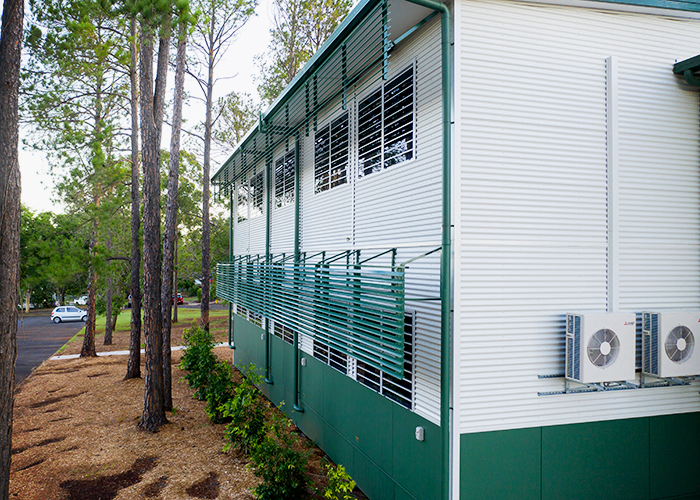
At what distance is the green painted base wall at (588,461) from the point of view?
4207mm

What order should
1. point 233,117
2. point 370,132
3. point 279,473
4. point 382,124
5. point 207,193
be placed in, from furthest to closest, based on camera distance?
point 233,117
point 207,193
point 370,132
point 382,124
point 279,473

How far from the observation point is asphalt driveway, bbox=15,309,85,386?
1501 centimetres

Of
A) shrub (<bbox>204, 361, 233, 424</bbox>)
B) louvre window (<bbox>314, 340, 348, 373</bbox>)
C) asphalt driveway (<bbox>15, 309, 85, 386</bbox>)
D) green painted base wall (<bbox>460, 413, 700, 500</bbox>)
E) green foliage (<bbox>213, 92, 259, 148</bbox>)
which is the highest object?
green foliage (<bbox>213, 92, 259, 148</bbox>)

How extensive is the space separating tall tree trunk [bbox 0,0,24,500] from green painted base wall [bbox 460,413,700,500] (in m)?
4.68

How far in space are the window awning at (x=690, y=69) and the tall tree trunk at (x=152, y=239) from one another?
26.7 feet

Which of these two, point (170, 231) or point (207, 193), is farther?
point (207, 193)

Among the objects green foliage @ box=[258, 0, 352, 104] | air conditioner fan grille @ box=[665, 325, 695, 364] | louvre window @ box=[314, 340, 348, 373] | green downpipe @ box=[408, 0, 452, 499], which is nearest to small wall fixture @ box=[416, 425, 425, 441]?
green downpipe @ box=[408, 0, 452, 499]

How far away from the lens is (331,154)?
7504 mm

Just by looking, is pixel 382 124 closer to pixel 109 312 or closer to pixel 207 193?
pixel 207 193

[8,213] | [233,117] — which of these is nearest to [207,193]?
[233,117]

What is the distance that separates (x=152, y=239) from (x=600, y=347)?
775 cm

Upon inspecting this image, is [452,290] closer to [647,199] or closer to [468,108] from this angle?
[468,108]

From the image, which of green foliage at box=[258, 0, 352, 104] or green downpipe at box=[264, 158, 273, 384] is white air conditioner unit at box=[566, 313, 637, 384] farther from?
green foliage at box=[258, 0, 352, 104]

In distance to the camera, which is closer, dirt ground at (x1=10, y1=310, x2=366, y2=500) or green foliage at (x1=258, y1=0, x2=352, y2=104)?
dirt ground at (x1=10, y1=310, x2=366, y2=500)
